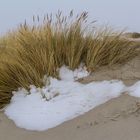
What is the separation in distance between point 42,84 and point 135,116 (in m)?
1.60

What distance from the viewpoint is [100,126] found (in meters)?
4.58

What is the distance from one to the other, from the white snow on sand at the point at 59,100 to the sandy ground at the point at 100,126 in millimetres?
119

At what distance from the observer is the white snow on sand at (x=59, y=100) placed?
5.07 metres

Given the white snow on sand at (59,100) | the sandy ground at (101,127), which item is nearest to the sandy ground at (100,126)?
the sandy ground at (101,127)

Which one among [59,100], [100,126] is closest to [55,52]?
[59,100]

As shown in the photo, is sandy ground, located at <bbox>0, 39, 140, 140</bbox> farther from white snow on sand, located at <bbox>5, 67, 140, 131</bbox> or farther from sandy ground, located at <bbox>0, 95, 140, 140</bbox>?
white snow on sand, located at <bbox>5, 67, 140, 131</bbox>

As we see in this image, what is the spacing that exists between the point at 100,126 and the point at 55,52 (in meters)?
1.75

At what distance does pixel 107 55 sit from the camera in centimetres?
607

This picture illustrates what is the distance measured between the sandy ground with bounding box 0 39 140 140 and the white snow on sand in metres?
0.12

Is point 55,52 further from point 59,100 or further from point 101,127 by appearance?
point 101,127

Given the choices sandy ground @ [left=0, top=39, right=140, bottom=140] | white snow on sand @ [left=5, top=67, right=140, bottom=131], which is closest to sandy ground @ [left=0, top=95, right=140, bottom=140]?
sandy ground @ [left=0, top=39, right=140, bottom=140]

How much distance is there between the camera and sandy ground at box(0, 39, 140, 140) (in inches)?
172

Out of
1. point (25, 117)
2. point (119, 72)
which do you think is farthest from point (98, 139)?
point (119, 72)

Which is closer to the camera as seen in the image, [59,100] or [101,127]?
[101,127]
